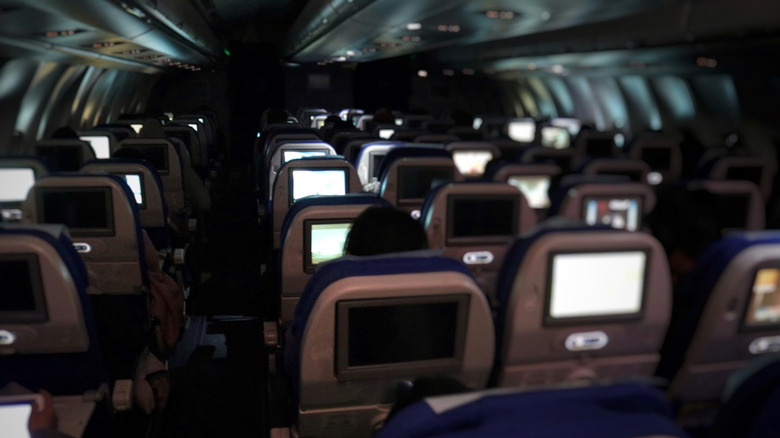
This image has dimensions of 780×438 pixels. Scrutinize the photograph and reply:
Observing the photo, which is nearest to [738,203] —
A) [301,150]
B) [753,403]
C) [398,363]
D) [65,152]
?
[398,363]


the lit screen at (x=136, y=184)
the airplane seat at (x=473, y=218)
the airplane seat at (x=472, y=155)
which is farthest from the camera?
the airplane seat at (x=472, y=155)

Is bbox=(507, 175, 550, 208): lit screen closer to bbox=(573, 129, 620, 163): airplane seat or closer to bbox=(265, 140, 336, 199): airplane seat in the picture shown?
bbox=(265, 140, 336, 199): airplane seat

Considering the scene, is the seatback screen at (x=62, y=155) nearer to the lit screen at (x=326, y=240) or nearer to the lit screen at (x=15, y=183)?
the lit screen at (x=15, y=183)

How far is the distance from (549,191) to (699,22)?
218cm

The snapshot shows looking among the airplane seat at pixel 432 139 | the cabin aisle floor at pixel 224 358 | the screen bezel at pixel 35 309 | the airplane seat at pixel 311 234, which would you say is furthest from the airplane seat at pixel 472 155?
the screen bezel at pixel 35 309

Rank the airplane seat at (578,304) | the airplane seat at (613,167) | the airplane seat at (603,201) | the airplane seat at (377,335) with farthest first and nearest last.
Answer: the airplane seat at (613,167), the airplane seat at (603,201), the airplane seat at (578,304), the airplane seat at (377,335)

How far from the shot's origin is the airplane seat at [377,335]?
6.79 feet

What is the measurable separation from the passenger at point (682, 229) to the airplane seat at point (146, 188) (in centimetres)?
379

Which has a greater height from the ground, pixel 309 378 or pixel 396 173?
pixel 396 173

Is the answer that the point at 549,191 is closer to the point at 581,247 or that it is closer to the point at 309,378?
the point at 581,247

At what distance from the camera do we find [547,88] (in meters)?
18.5

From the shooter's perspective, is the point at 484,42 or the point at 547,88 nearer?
the point at 484,42

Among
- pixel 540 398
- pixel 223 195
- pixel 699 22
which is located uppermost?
pixel 699 22

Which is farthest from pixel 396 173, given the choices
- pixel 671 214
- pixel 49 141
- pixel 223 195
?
A: pixel 223 195
